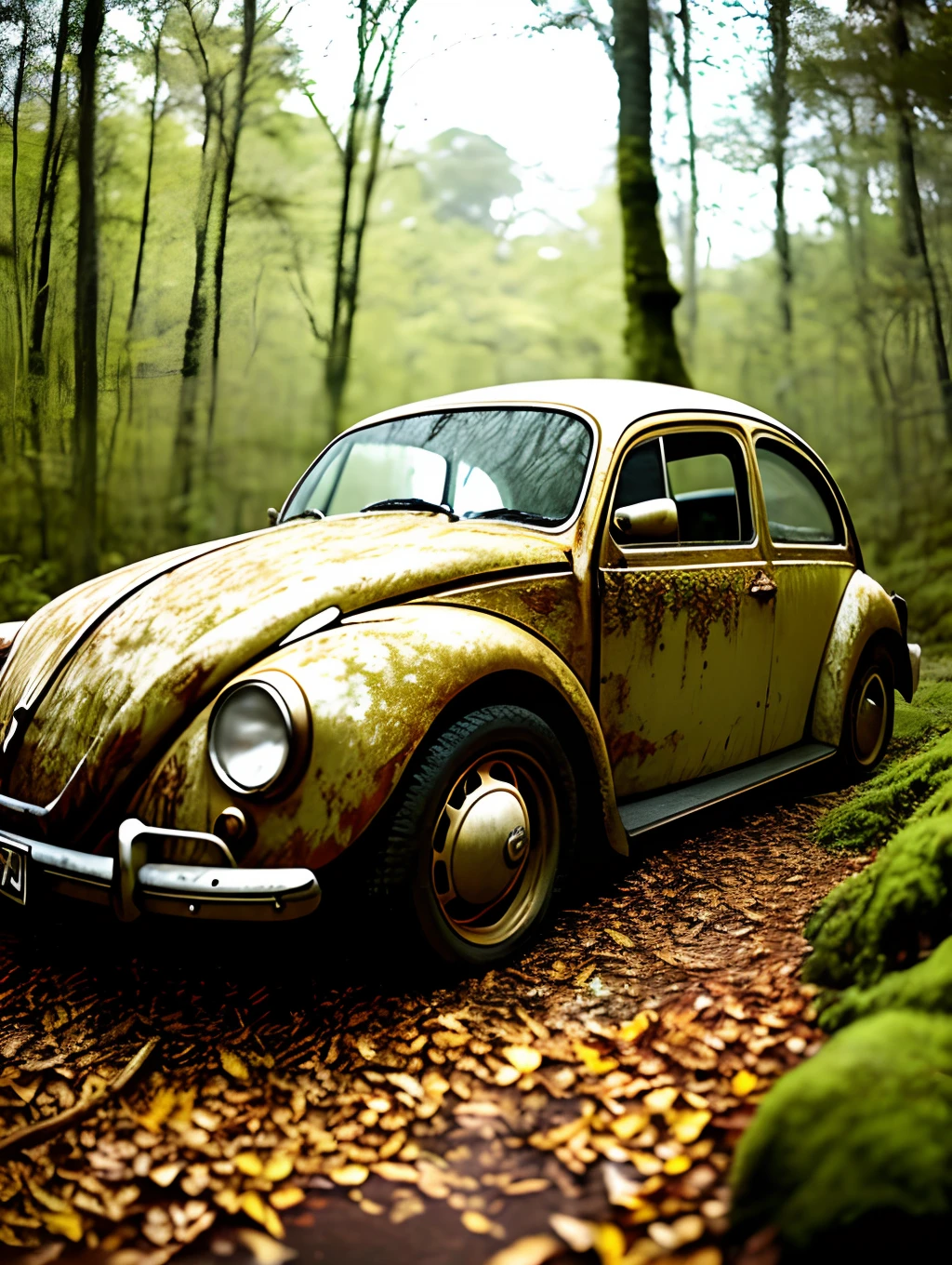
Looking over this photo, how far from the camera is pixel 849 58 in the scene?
1170 cm

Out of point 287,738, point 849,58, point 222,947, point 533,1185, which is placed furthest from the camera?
point 849,58

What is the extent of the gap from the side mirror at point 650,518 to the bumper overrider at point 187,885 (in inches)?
72.4

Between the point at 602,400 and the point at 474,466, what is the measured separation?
0.63 metres

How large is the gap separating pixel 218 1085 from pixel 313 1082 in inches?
10.1

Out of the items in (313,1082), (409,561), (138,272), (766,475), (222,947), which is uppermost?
(138,272)

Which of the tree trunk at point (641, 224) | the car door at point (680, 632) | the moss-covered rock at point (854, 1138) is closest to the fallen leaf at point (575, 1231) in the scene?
the moss-covered rock at point (854, 1138)

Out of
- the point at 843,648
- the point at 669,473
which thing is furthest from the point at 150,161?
the point at 843,648

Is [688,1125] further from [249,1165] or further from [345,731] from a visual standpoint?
[345,731]

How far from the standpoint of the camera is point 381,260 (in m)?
18.9

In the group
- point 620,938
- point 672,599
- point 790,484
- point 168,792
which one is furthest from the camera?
point 790,484

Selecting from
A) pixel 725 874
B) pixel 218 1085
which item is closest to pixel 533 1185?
pixel 218 1085

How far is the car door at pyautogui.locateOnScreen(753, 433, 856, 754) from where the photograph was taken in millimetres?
4492

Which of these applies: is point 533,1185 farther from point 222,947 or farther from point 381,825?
point 222,947

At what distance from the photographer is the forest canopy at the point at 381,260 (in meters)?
7.36
